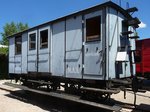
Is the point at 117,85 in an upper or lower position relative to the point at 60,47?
lower

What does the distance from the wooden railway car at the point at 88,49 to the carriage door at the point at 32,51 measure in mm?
95

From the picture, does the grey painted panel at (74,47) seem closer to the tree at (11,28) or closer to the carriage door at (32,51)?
the carriage door at (32,51)

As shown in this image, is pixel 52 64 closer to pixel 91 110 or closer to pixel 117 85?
pixel 91 110

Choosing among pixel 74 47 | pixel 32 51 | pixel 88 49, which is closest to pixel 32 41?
pixel 32 51

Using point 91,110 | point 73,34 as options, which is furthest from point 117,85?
point 73,34

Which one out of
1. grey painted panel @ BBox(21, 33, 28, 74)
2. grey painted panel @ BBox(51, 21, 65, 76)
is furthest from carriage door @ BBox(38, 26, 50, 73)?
grey painted panel @ BBox(21, 33, 28, 74)

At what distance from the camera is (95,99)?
8.73m

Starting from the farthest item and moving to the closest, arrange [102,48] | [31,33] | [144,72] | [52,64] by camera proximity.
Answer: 1. [144,72]
2. [31,33]
3. [52,64]
4. [102,48]

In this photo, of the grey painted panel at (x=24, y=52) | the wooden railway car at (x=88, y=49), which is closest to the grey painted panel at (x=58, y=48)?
the wooden railway car at (x=88, y=49)

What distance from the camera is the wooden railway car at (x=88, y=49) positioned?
309 inches

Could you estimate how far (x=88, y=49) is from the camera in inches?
329

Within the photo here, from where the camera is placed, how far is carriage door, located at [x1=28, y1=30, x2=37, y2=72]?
11.6 meters

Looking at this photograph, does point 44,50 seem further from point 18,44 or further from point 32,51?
point 18,44

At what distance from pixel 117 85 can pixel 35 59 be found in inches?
190
